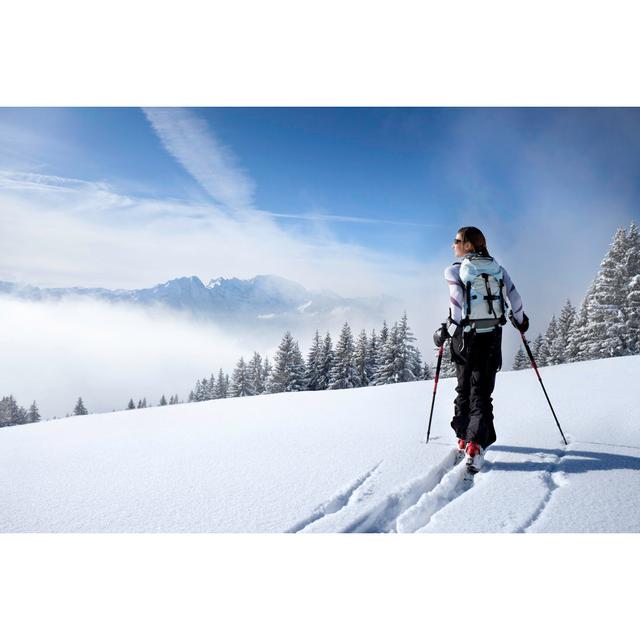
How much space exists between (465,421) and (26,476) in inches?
146

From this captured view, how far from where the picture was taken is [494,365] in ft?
11.3

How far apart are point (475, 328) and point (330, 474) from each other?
5.40ft

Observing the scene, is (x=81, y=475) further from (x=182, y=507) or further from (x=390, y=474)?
(x=390, y=474)

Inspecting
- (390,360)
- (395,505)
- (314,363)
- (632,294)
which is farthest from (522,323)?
(314,363)

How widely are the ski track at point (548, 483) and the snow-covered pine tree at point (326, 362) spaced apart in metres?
22.1

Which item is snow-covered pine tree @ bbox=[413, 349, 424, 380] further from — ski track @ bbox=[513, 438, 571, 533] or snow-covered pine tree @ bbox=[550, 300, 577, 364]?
ski track @ bbox=[513, 438, 571, 533]

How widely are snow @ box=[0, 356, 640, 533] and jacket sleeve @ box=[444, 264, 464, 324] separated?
1176 millimetres

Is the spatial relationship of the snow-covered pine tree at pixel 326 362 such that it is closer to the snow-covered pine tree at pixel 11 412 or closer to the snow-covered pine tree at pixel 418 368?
the snow-covered pine tree at pixel 418 368

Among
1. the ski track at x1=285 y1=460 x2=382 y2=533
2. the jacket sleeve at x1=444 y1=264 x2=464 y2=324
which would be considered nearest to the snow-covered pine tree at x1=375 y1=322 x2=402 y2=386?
the jacket sleeve at x1=444 y1=264 x2=464 y2=324

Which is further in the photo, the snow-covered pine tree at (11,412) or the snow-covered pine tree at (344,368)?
the snow-covered pine tree at (11,412)

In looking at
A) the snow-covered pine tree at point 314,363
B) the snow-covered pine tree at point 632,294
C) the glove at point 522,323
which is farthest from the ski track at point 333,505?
the snow-covered pine tree at point 314,363

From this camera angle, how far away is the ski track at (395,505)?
247 cm

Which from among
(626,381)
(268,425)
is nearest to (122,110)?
(268,425)

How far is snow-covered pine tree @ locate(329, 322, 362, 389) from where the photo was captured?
24.7 metres
